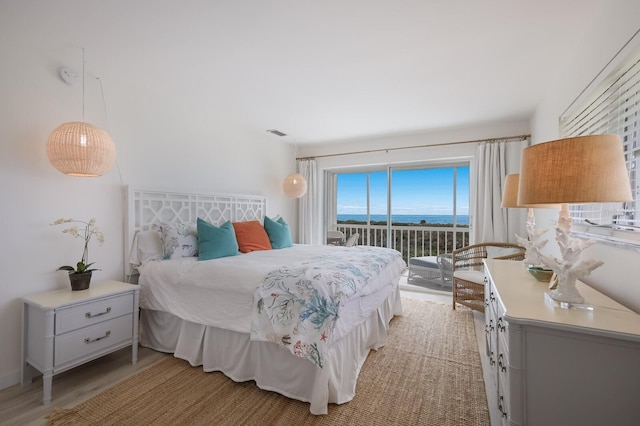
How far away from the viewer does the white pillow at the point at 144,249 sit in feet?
8.73

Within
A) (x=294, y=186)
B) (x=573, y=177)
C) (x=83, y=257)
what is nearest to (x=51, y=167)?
(x=83, y=257)

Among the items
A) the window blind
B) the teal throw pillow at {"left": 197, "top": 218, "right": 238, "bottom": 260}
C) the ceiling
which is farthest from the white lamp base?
the teal throw pillow at {"left": 197, "top": 218, "right": 238, "bottom": 260}

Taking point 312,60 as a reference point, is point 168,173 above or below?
below

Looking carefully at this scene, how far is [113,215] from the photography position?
261 cm

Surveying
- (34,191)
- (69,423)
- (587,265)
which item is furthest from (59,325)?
(587,265)

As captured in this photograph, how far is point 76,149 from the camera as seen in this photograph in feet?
6.70

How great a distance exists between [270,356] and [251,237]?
5.24ft

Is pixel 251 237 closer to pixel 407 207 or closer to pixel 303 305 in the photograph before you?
pixel 303 305

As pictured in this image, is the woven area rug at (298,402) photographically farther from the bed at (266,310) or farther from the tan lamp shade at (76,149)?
the tan lamp shade at (76,149)

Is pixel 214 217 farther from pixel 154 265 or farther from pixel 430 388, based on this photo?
pixel 430 388

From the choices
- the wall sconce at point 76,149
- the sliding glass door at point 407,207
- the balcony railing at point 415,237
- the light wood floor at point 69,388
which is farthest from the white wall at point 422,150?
the light wood floor at point 69,388

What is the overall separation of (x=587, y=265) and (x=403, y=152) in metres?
3.58

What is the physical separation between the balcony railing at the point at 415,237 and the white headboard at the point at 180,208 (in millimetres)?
2103

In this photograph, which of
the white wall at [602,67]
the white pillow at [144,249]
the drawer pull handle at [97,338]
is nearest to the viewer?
the white wall at [602,67]
